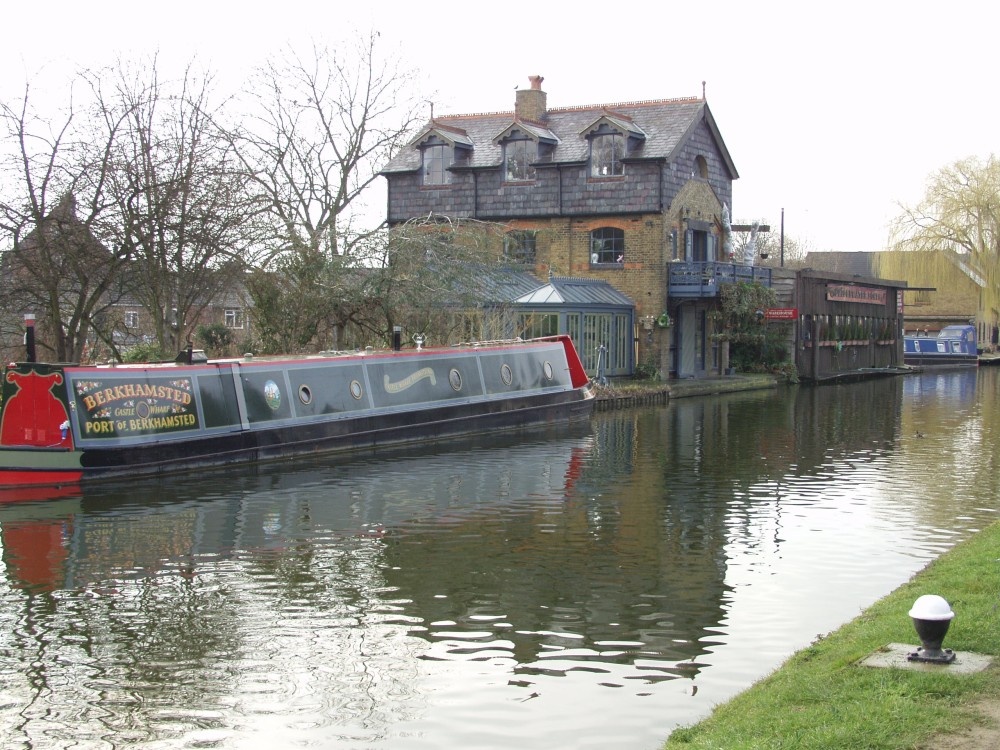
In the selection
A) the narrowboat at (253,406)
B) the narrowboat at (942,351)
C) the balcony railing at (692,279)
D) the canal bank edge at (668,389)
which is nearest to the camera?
the narrowboat at (253,406)

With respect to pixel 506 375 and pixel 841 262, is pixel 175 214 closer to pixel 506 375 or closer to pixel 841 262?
pixel 506 375

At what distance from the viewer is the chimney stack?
34.2 meters

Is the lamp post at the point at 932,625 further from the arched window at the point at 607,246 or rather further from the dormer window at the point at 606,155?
the dormer window at the point at 606,155

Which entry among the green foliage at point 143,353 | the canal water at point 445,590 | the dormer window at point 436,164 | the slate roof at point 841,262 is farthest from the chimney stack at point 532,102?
the slate roof at point 841,262

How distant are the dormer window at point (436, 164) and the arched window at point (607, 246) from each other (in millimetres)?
4703

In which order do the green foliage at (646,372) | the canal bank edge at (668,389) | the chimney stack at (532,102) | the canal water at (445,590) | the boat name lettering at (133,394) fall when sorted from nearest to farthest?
the canal water at (445,590) → the boat name lettering at (133,394) → the canal bank edge at (668,389) → the green foliage at (646,372) → the chimney stack at (532,102)

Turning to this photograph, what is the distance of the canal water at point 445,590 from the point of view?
6809 mm

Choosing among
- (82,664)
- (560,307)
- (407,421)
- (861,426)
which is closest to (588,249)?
(560,307)

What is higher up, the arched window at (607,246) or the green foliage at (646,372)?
the arched window at (607,246)

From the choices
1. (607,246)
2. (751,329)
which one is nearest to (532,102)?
(607,246)

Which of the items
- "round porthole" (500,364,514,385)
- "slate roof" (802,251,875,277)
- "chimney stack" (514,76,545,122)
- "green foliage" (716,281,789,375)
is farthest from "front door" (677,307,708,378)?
"slate roof" (802,251,875,277)

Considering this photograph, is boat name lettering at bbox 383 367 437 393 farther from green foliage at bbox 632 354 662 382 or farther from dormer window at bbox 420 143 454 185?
dormer window at bbox 420 143 454 185

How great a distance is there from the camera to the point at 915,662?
6.16 metres

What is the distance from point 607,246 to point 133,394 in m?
18.9
